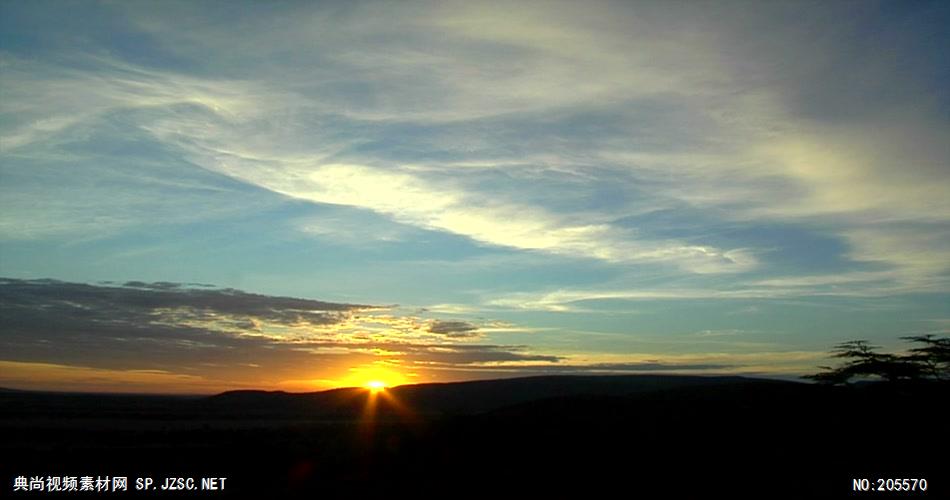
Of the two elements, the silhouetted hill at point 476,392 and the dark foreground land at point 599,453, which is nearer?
the dark foreground land at point 599,453

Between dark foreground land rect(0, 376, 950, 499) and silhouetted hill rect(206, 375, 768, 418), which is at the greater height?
dark foreground land rect(0, 376, 950, 499)

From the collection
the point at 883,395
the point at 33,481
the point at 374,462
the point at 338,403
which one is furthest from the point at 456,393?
the point at 33,481

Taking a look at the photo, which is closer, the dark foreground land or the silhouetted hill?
the dark foreground land

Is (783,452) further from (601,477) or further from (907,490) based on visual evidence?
(907,490)

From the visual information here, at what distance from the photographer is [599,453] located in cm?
3353

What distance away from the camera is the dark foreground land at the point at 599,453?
26578 millimetres

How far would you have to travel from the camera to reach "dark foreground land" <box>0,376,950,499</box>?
1046 inches

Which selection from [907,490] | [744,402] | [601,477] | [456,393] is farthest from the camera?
[456,393]

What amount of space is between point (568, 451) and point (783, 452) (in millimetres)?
9138

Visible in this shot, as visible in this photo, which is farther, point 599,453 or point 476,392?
point 476,392

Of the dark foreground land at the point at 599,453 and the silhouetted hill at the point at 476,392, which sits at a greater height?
the dark foreground land at the point at 599,453

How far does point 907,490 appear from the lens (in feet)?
69.1

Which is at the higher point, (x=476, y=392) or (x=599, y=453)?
(x=599, y=453)

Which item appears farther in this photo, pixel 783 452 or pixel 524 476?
pixel 783 452
